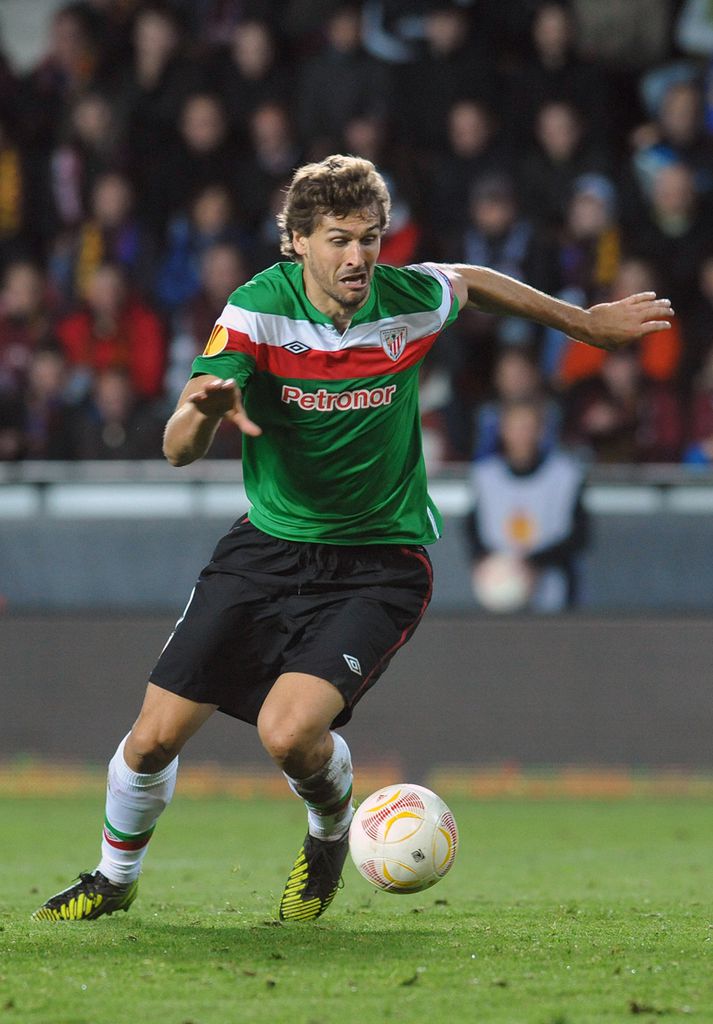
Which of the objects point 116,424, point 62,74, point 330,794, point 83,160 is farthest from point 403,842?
point 62,74

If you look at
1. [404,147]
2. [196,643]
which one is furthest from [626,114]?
[196,643]

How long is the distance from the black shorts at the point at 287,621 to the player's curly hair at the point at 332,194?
3.65ft

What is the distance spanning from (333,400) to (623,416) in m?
6.33

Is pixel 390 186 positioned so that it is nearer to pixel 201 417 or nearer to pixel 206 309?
pixel 206 309

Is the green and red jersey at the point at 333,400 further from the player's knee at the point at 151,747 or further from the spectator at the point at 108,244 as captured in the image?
the spectator at the point at 108,244

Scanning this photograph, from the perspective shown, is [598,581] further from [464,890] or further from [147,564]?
[464,890]

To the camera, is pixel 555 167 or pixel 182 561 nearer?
pixel 182 561

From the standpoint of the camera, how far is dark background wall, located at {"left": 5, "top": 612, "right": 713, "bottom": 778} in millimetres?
11008

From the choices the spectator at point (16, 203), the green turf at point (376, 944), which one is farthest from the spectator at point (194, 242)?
the green turf at point (376, 944)

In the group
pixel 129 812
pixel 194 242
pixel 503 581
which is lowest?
pixel 503 581

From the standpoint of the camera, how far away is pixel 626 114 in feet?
47.0

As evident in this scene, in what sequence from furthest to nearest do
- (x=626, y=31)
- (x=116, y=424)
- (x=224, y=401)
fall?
(x=626, y=31)
(x=116, y=424)
(x=224, y=401)

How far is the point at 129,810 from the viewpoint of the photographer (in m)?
5.73

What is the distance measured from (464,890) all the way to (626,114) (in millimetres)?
9108
